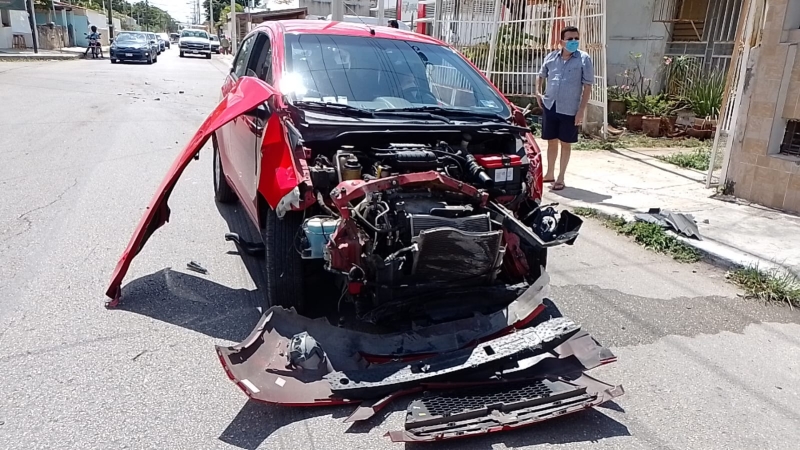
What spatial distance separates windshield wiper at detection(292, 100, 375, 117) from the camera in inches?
152

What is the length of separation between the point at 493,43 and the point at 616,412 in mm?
9624

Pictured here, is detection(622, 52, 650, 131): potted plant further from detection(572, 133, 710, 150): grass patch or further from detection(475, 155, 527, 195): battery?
detection(475, 155, 527, 195): battery

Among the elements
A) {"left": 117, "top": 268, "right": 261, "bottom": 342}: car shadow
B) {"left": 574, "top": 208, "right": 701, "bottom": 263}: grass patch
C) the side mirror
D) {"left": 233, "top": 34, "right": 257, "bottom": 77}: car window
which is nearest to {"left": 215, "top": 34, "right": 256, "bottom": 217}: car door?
{"left": 233, "top": 34, "right": 257, "bottom": 77}: car window

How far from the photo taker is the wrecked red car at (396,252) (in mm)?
3064

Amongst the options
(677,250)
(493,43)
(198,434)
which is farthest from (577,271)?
(493,43)

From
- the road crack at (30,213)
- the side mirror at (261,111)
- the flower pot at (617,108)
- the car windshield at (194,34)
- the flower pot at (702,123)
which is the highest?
the car windshield at (194,34)

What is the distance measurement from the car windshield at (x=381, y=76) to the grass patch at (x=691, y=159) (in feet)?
16.9

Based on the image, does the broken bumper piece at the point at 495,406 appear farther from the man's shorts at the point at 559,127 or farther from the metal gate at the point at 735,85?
the metal gate at the point at 735,85

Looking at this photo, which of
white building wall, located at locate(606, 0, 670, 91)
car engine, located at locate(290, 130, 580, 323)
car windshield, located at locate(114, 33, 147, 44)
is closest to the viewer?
car engine, located at locate(290, 130, 580, 323)

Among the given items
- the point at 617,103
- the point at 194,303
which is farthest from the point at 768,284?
the point at 617,103

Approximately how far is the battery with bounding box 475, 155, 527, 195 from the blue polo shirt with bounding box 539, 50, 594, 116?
3.72 meters

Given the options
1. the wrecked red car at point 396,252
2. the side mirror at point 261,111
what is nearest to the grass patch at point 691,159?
the wrecked red car at point 396,252

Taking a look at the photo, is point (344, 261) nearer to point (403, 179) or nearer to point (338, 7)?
point (403, 179)

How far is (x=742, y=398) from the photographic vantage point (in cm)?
330
